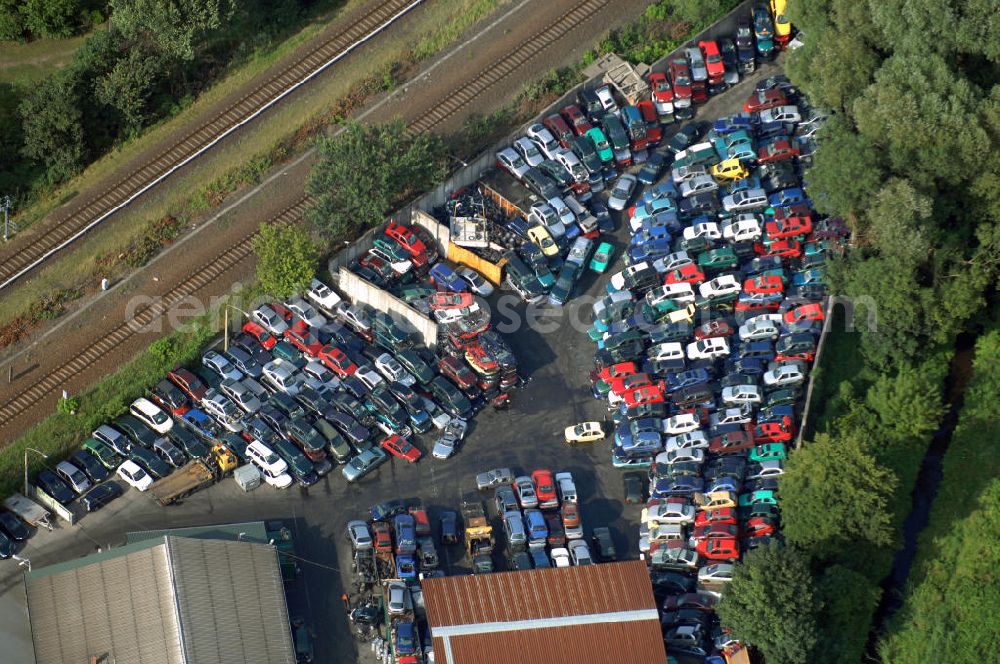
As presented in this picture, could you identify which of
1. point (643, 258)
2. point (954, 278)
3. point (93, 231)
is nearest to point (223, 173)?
point (93, 231)

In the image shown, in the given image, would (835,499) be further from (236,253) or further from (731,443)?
(236,253)

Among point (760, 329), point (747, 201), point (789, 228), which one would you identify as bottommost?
point (760, 329)

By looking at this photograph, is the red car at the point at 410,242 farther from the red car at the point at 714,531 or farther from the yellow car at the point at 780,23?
the yellow car at the point at 780,23

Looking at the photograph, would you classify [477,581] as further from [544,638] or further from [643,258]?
[643,258]

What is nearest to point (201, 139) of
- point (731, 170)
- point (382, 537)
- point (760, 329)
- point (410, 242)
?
point (410, 242)

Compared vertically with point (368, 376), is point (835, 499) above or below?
below

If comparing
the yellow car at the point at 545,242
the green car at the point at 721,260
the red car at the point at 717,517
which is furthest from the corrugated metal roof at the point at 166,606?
the green car at the point at 721,260
